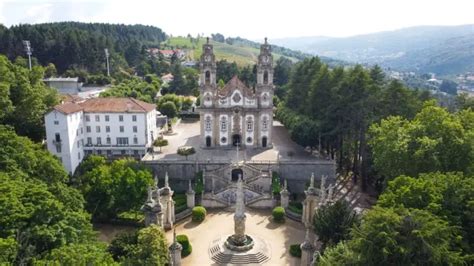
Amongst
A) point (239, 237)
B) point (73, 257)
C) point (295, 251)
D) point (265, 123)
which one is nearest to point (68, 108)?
point (265, 123)

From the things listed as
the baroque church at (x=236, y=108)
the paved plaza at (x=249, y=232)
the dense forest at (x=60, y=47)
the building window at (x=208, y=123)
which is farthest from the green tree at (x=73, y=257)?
the dense forest at (x=60, y=47)

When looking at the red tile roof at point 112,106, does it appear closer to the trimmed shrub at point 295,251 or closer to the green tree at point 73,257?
the trimmed shrub at point 295,251

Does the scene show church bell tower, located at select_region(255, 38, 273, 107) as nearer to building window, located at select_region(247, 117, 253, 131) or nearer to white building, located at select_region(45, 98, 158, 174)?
building window, located at select_region(247, 117, 253, 131)

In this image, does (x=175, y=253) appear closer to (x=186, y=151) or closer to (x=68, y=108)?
(x=186, y=151)

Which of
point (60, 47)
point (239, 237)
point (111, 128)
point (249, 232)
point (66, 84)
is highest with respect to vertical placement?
point (60, 47)

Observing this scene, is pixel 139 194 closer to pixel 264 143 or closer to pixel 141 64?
pixel 264 143
